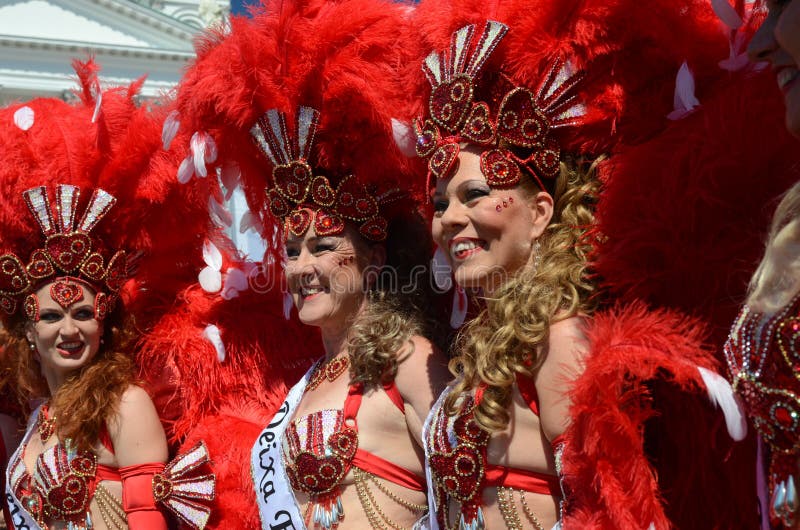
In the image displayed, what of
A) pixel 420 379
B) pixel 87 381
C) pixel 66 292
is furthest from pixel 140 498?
pixel 420 379

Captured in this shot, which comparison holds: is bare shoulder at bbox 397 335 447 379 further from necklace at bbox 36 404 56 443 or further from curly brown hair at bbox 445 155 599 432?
necklace at bbox 36 404 56 443

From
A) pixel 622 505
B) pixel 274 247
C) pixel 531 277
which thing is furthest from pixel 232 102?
pixel 622 505

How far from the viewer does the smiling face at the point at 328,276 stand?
3.62 metres

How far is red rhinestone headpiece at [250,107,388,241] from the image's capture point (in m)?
3.65

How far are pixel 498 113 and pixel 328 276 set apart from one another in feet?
3.39

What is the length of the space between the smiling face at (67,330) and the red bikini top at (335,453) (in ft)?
3.80

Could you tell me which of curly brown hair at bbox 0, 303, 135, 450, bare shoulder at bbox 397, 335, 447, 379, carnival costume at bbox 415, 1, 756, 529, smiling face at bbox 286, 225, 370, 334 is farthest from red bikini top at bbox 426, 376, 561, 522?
curly brown hair at bbox 0, 303, 135, 450

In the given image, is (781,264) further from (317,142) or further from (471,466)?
(317,142)

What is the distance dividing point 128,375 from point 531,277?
2.06 metres

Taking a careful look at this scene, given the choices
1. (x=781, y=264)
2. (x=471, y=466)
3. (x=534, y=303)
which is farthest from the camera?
(x=471, y=466)

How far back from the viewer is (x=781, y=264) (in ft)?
6.14

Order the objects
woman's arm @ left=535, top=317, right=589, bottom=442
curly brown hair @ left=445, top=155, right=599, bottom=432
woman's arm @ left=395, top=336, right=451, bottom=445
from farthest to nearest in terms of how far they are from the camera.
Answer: woman's arm @ left=395, top=336, right=451, bottom=445
curly brown hair @ left=445, top=155, right=599, bottom=432
woman's arm @ left=535, top=317, right=589, bottom=442

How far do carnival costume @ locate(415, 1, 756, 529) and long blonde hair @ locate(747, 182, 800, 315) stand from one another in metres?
0.36

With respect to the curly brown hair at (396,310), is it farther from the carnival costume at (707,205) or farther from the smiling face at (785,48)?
the smiling face at (785,48)
